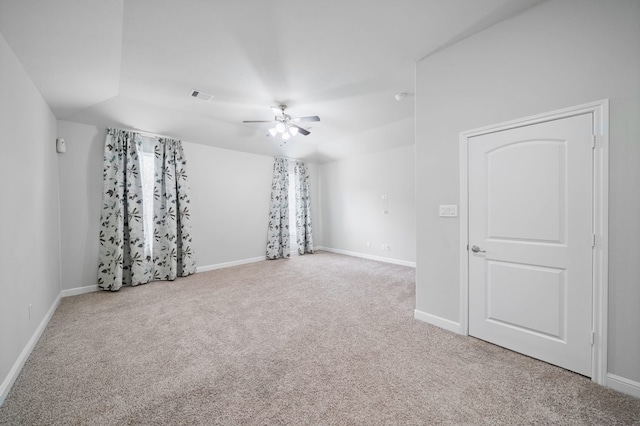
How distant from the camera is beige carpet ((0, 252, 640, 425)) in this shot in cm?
148

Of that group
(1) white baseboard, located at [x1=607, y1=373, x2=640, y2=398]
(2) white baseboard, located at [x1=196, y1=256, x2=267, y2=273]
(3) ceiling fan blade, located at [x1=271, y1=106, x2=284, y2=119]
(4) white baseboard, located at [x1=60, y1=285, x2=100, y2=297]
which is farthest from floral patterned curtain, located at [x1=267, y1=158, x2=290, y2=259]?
(1) white baseboard, located at [x1=607, y1=373, x2=640, y2=398]

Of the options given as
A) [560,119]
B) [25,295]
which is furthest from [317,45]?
[25,295]

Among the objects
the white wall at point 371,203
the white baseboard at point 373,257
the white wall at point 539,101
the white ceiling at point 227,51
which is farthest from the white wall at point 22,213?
the white baseboard at point 373,257

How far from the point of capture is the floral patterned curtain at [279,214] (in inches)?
234

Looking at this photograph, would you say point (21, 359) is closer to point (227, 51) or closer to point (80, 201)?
point (80, 201)

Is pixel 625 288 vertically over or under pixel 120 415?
over

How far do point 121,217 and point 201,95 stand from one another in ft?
7.78

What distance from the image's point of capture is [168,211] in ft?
14.3

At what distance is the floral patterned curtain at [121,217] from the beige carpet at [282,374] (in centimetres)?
80

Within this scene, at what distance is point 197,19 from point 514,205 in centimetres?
312

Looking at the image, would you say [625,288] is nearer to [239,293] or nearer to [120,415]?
[120,415]

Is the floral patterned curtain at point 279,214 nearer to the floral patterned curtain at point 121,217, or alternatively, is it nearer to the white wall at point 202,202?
the white wall at point 202,202

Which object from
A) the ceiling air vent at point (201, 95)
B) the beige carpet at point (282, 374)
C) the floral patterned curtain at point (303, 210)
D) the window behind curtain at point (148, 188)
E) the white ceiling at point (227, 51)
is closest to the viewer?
the beige carpet at point (282, 374)

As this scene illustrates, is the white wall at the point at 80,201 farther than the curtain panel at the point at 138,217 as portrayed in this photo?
No
